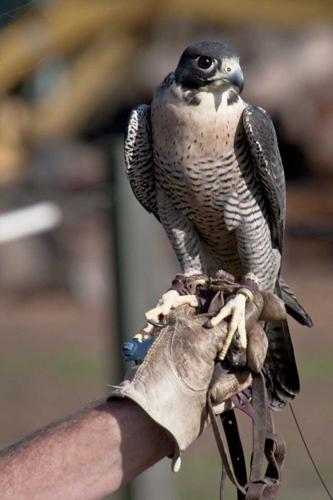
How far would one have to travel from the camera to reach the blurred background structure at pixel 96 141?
31.5 feet

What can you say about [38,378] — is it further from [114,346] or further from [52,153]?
[52,153]

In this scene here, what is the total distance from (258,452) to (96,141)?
12901 millimetres

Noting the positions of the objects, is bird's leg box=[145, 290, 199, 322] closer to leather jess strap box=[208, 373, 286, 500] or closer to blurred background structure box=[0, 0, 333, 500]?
leather jess strap box=[208, 373, 286, 500]

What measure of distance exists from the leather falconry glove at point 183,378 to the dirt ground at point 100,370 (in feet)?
7.11

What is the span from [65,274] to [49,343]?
264cm

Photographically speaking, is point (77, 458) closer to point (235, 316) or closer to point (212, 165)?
point (235, 316)

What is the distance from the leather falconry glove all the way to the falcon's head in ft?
3.55

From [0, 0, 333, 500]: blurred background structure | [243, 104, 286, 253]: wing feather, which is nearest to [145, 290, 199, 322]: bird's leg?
[243, 104, 286, 253]: wing feather

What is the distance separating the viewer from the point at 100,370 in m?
9.68

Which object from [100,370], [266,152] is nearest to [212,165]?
[266,152]

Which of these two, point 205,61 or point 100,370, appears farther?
point 100,370

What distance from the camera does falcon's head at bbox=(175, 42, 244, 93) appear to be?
4.26 m

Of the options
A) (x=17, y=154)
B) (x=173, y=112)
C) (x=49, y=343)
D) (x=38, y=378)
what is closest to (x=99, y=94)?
(x=17, y=154)

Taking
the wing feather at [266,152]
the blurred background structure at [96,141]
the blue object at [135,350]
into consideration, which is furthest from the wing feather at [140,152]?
the blurred background structure at [96,141]
